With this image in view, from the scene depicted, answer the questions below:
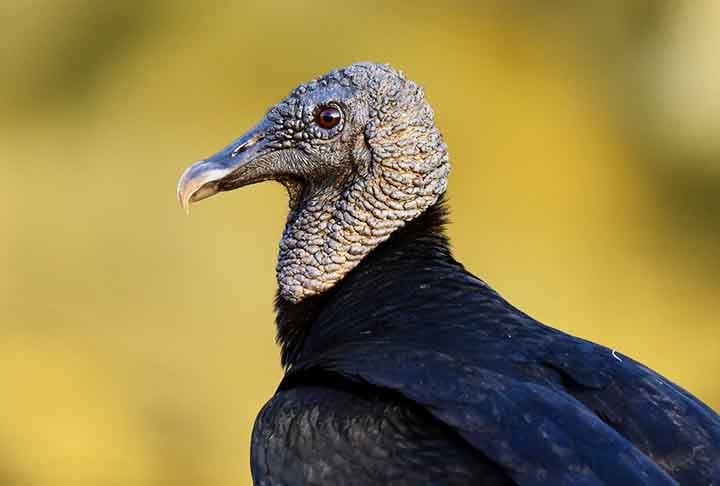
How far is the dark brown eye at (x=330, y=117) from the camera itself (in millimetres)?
3867

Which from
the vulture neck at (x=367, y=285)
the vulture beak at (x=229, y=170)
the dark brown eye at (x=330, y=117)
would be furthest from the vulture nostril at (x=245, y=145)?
the vulture neck at (x=367, y=285)

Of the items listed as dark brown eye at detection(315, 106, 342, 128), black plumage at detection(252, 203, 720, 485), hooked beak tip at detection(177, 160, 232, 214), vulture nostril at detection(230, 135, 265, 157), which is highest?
dark brown eye at detection(315, 106, 342, 128)

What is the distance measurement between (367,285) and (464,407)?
75cm

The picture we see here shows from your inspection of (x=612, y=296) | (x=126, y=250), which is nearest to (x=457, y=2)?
(x=612, y=296)

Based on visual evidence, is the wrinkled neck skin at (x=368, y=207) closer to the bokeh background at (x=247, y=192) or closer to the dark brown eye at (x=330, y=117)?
the dark brown eye at (x=330, y=117)

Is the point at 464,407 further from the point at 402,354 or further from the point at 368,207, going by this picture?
the point at 368,207

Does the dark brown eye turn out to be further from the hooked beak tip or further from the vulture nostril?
the hooked beak tip

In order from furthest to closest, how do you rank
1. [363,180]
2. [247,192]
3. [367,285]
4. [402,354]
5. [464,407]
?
[247,192]
[363,180]
[367,285]
[402,354]
[464,407]

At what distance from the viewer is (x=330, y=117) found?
387cm

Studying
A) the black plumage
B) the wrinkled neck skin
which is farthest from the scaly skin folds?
the black plumage

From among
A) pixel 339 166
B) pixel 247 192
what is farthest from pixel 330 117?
pixel 247 192

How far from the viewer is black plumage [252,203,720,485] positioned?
2875 mm

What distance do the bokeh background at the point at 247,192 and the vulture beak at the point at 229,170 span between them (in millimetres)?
3804

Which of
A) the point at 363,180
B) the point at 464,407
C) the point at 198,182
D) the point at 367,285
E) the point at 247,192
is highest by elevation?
the point at 247,192
